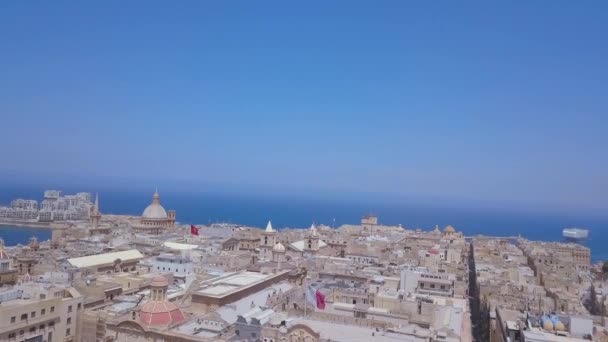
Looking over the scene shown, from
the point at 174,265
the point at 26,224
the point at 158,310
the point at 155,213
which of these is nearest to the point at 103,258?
the point at 174,265

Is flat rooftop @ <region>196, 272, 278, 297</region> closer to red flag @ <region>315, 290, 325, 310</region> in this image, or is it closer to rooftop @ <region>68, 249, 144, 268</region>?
red flag @ <region>315, 290, 325, 310</region>

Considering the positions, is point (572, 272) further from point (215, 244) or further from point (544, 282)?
point (215, 244)

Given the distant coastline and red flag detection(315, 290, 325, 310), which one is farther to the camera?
the distant coastline

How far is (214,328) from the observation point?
129ft

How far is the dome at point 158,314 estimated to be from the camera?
38.6 metres

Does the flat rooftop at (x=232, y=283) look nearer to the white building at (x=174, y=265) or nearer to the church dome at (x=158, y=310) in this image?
the church dome at (x=158, y=310)

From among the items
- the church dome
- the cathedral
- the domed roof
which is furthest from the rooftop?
the domed roof

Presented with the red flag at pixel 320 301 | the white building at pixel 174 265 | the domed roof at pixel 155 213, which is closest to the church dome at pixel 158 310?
the red flag at pixel 320 301

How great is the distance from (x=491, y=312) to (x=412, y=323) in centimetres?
1382

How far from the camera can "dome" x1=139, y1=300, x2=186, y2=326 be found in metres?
38.6

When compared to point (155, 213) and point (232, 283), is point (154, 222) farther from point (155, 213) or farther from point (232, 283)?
point (232, 283)

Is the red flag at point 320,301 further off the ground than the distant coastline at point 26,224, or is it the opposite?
the red flag at point 320,301

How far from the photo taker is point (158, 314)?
Answer: 128 feet

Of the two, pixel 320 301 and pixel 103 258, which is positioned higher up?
pixel 103 258
